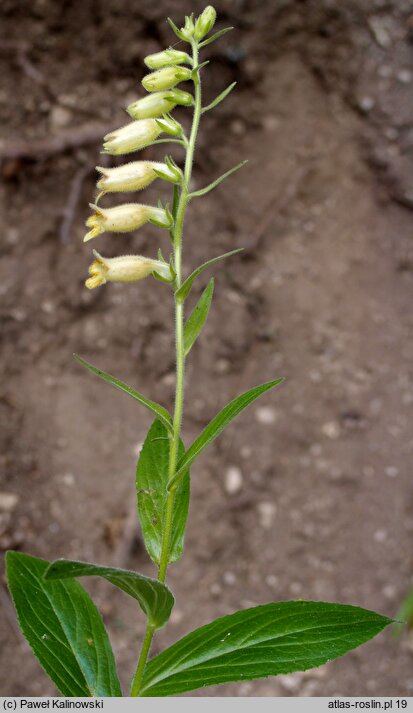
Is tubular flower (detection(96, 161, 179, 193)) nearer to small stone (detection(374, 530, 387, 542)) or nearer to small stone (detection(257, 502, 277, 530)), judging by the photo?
small stone (detection(257, 502, 277, 530))

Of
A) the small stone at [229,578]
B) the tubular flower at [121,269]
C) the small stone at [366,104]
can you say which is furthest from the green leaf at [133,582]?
the small stone at [366,104]

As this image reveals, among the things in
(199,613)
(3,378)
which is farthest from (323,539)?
(3,378)

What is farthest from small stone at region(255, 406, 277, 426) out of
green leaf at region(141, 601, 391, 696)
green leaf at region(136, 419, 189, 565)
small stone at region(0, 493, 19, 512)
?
green leaf at region(141, 601, 391, 696)

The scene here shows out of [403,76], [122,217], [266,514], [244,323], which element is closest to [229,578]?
[266,514]

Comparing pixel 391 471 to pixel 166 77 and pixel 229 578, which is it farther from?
pixel 166 77

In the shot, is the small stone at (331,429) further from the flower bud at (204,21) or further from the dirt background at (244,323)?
the flower bud at (204,21)

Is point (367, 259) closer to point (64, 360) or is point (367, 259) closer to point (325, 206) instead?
point (325, 206)
